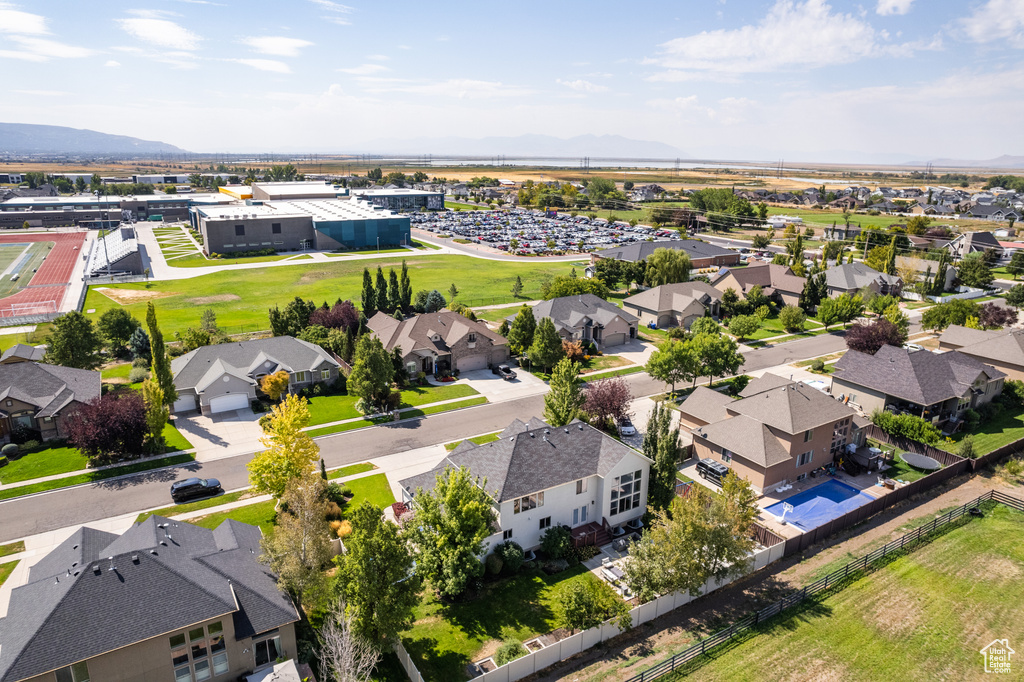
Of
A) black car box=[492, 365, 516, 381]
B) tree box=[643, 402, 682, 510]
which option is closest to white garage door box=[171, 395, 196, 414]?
black car box=[492, 365, 516, 381]

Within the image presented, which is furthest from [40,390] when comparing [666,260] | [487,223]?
[487,223]

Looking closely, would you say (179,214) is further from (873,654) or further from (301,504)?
(873,654)

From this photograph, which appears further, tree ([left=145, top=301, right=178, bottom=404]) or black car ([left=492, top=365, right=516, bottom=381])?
black car ([left=492, top=365, right=516, bottom=381])

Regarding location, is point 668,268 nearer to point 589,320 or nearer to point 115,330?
point 589,320

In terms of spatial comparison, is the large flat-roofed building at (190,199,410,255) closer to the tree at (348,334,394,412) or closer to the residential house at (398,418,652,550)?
the tree at (348,334,394,412)

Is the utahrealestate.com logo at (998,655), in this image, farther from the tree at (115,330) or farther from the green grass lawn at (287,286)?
the tree at (115,330)

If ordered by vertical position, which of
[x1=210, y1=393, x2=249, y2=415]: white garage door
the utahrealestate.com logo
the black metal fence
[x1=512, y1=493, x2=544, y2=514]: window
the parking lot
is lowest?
the utahrealestate.com logo

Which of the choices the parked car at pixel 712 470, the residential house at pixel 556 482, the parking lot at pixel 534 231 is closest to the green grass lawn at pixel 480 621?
the residential house at pixel 556 482
